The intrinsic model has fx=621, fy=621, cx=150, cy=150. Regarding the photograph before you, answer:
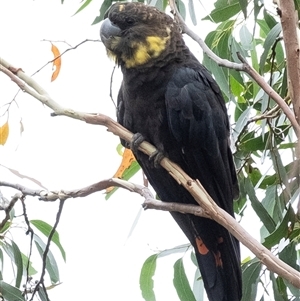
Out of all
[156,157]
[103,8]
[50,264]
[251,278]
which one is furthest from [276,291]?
[103,8]

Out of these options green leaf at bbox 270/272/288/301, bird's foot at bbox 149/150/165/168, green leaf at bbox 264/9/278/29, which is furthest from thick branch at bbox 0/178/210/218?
green leaf at bbox 264/9/278/29

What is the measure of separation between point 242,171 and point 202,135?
25 cm

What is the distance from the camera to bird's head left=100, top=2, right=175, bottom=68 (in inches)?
46.6

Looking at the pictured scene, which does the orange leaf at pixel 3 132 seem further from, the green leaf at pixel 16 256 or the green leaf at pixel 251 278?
the green leaf at pixel 251 278

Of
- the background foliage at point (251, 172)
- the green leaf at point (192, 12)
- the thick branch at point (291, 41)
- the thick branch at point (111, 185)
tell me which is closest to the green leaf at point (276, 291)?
the background foliage at point (251, 172)

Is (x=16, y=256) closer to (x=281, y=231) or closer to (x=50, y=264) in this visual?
(x=50, y=264)

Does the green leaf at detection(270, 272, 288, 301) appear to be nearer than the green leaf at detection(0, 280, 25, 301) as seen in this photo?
No

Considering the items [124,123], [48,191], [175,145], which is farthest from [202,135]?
[48,191]

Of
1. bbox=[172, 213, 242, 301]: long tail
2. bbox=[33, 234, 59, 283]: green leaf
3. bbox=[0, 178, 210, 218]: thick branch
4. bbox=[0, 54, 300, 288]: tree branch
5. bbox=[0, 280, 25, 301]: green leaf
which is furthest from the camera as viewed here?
bbox=[33, 234, 59, 283]: green leaf

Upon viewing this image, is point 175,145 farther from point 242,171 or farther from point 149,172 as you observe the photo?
point 242,171

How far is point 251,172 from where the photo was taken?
132cm

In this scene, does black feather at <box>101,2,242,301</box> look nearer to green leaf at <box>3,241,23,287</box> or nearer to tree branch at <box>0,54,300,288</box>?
tree branch at <box>0,54,300,288</box>

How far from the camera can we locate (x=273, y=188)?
4.10 feet

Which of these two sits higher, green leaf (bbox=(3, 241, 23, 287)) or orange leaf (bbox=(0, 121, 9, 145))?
orange leaf (bbox=(0, 121, 9, 145))
